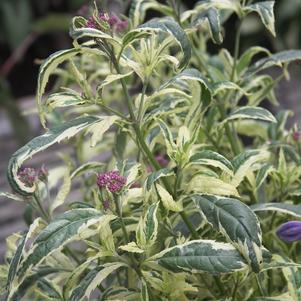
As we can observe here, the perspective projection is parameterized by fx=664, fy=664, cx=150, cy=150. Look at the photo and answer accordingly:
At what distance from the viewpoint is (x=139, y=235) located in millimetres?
741

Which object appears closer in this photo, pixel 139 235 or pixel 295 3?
pixel 139 235

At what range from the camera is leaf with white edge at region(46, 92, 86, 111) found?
763mm

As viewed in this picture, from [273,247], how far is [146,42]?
14.0 inches

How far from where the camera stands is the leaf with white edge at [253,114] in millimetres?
908

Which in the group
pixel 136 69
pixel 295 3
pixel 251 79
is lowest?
pixel 295 3

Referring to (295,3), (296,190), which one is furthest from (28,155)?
(295,3)

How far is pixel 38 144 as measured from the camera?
76 centimetres

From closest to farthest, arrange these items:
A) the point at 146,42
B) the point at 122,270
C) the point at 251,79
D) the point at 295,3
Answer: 1. the point at 146,42
2. the point at 122,270
3. the point at 251,79
4. the point at 295,3

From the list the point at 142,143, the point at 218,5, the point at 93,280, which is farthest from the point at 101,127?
the point at 218,5

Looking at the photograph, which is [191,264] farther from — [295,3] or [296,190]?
[295,3]

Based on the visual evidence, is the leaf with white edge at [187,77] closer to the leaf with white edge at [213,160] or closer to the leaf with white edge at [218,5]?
the leaf with white edge at [213,160]

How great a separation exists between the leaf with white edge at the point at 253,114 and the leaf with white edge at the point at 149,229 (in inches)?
9.6

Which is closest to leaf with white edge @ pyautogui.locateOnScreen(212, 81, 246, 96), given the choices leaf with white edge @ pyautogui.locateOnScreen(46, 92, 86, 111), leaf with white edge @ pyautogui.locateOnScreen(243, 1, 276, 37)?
leaf with white edge @ pyautogui.locateOnScreen(243, 1, 276, 37)

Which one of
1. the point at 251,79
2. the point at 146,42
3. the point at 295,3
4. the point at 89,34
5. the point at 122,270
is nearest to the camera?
the point at 89,34
